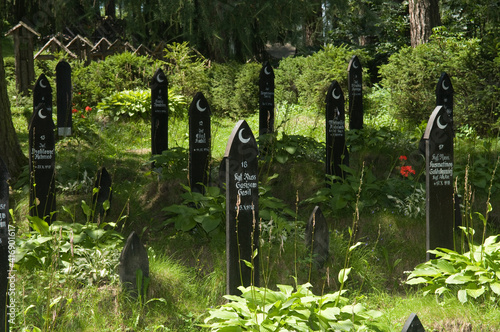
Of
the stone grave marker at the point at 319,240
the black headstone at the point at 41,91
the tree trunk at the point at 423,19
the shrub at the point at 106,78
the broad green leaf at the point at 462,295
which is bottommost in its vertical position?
the broad green leaf at the point at 462,295

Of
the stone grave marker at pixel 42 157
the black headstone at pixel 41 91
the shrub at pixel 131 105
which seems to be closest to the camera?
the stone grave marker at pixel 42 157

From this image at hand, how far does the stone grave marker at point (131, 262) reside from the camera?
4.04 metres

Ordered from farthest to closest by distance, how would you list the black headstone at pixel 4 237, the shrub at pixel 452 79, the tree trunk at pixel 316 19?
1. the shrub at pixel 452 79
2. the tree trunk at pixel 316 19
3. the black headstone at pixel 4 237

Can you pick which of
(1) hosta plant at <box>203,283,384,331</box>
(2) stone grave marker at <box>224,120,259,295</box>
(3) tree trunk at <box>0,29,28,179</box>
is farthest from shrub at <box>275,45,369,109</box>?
(1) hosta plant at <box>203,283,384,331</box>

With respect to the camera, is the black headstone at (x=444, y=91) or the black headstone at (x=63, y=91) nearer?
the black headstone at (x=444, y=91)

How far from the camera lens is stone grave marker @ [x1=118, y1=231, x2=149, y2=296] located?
13.3 feet

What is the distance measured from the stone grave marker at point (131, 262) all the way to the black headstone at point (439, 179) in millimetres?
2387

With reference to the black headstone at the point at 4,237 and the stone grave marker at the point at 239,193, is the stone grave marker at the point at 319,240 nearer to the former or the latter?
the stone grave marker at the point at 239,193

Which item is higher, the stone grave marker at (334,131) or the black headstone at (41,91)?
the black headstone at (41,91)

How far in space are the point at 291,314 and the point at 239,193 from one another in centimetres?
101

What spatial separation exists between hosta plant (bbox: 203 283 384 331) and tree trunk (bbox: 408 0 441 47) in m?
10.7

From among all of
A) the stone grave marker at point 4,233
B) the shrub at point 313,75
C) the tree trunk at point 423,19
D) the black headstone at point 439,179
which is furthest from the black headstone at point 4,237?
the tree trunk at point 423,19

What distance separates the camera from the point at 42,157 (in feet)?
17.5

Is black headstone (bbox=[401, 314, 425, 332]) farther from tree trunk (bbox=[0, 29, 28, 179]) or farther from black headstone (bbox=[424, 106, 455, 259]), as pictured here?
tree trunk (bbox=[0, 29, 28, 179])
